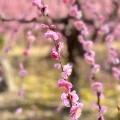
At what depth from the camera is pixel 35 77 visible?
14.6 meters

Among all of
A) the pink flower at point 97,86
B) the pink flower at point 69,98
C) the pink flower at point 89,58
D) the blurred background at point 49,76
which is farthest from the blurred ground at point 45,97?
the pink flower at point 69,98

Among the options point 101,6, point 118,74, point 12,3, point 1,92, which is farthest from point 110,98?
point 12,3

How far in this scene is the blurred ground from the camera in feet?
29.0

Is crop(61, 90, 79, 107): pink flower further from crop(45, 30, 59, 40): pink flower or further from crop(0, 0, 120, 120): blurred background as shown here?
crop(0, 0, 120, 120): blurred background

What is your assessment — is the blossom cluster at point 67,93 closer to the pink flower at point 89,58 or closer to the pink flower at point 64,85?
the pink flower at point 64,85

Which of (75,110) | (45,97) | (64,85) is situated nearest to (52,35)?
(64,85)

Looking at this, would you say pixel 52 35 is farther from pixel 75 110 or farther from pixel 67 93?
pixel 75 110

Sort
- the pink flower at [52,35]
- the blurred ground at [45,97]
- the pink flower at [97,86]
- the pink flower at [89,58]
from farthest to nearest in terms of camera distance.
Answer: the blurred ground at [45,97]
the pink flower at [89,58]
the pink flower at [97,86]
the pink flower at [52,35]

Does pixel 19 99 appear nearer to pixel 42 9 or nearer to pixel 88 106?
pixel 88 106

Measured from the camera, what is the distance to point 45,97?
10633 mm

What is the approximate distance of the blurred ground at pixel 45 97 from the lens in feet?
29.0

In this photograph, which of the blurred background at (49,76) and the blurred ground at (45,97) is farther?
the blurred ground at (45,97)

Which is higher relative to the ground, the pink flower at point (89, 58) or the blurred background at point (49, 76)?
the blurred background at point (49, 76)

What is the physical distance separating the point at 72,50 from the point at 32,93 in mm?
2884
